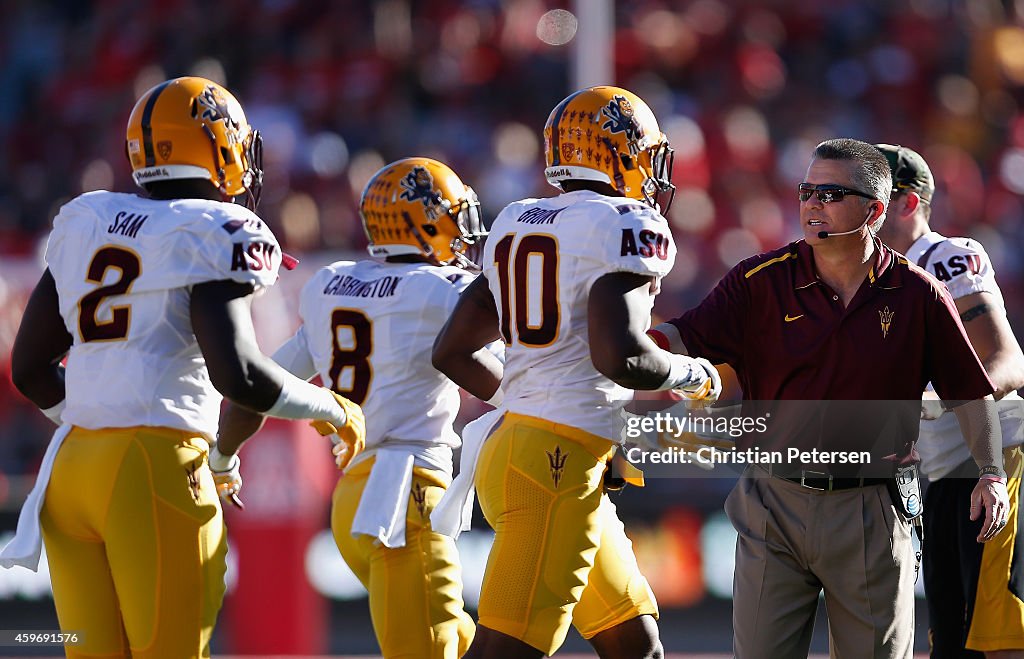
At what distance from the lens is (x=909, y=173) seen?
17.3 ft

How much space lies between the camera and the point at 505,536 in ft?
14.1

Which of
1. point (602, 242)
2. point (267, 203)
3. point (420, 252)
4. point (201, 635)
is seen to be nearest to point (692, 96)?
point (267, 203)

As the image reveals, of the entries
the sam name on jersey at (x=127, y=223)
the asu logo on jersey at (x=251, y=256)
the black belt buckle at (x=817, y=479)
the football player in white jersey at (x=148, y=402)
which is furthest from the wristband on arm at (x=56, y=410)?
the black belt buckle at (x=817, y=479)

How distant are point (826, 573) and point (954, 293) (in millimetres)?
1252

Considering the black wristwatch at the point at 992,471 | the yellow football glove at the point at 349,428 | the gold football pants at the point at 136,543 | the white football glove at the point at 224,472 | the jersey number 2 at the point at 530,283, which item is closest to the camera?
the gold football pants at the point at 136,543

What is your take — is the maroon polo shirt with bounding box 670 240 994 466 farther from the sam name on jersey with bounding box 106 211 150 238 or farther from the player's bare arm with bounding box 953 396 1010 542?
the sam name on jersey with bounding box 106 211 150 238

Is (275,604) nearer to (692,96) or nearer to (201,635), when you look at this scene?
(201,635)

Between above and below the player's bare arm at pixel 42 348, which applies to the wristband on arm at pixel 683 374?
below

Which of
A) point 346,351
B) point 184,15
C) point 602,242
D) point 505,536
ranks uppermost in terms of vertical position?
point 184,15

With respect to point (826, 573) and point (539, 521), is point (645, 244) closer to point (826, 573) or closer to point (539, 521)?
point (539, 521)

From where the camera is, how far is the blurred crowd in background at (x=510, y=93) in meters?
12.5

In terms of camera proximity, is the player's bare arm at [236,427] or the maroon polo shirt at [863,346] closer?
the maroon polo shirt at [863,346]

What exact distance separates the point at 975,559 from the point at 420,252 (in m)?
2.14

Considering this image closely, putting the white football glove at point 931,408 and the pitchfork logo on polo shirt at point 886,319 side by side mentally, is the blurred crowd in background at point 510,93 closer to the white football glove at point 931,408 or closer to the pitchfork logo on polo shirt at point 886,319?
the white football glove at point 931,408
